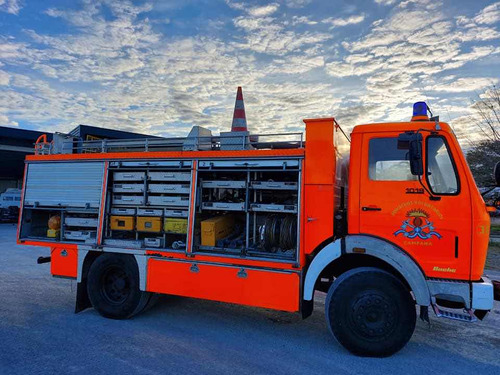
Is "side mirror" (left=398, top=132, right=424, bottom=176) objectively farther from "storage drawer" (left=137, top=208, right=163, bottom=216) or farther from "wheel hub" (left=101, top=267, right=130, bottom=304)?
"wheel hub" (left=101, top=267, right=130, bottom=304)

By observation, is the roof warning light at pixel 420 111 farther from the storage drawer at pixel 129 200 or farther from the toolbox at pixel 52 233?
the toolbox at pixel 52 233

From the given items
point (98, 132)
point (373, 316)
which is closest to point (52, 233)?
point (373, 316)

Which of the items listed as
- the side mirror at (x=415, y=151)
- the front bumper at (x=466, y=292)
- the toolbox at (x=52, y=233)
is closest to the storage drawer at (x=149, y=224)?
the toolbox at (x=52, y=233)

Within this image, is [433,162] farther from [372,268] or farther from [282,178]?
[282,178]

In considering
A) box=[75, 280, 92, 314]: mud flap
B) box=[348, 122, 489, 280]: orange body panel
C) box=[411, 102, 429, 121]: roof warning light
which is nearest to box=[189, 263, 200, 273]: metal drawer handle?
box=[75, 280, 92, 314]: mud flap

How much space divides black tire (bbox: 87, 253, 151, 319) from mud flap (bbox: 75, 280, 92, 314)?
0.21 metres

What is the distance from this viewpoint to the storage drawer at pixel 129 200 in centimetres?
540

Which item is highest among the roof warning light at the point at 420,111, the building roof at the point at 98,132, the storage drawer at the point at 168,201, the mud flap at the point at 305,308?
the building roof at the point at 98,132

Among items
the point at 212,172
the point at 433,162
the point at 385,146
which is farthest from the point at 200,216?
the point at 433,162

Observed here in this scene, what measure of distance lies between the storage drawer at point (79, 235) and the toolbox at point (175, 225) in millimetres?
1296

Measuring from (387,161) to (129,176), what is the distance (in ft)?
12.6

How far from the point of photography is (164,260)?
509 centimetres

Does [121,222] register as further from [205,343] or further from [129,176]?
[205,343]

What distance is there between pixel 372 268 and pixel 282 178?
1.82m
